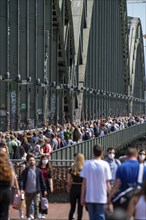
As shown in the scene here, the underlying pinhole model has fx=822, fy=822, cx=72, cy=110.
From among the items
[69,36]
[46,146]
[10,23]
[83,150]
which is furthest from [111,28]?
[46,146]

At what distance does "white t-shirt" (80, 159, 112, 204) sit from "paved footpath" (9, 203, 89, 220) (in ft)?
12.7

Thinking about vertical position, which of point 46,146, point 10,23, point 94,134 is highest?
point 10,23

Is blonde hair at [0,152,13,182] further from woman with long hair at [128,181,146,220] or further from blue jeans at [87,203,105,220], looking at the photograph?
woman with long hair at [128,181,146,220]

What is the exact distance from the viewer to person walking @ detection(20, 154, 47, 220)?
1431cm

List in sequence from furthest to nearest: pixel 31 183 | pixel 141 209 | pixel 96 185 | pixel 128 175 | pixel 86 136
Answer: pixel 86 136 < pixel 31 183 < pixel 96 185 < pixel 128 175 < pixel 141 209

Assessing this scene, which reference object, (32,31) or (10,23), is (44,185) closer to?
(10,23)

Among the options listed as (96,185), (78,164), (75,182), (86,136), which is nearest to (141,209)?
(96,185)

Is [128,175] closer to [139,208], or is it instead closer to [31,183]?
[139,208]

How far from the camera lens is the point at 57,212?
16781 mm

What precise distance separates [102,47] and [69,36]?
23838mm

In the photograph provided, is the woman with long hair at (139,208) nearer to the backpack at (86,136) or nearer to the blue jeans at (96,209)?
the blue jeans at (96,209)

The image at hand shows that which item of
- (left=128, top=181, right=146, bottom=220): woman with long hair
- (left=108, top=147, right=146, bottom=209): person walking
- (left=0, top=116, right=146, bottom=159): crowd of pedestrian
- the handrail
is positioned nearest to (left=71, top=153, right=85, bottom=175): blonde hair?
(left=108, top=147, right=146, bottom=209): person walking

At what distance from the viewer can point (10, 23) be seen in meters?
37.2

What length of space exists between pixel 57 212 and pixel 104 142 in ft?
72.6
